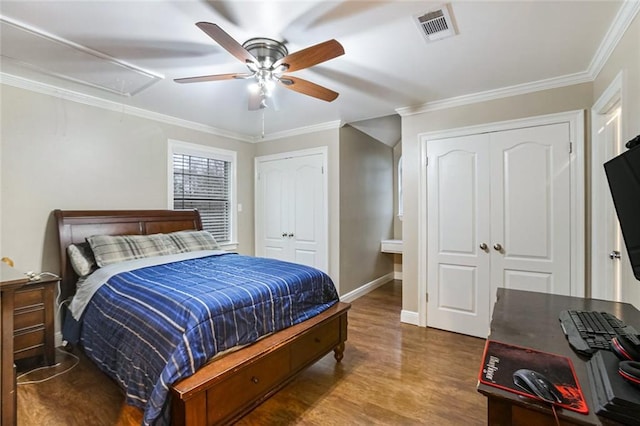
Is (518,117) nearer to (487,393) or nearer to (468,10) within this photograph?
(468,10)

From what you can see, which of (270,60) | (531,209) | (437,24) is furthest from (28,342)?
(531,209)

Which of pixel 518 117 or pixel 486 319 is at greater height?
pixel 518 117

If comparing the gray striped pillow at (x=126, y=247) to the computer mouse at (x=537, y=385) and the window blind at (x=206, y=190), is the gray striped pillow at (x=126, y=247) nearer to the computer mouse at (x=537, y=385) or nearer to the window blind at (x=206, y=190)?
the window blind at (x=206, y=190)

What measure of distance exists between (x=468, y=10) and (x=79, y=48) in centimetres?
258

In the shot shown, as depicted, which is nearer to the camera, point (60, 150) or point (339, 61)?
point (339, 61)

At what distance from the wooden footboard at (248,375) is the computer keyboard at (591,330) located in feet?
4.91

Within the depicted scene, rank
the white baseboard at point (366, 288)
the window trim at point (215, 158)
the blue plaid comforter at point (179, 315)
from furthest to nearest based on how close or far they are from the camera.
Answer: the white baseboard at point (366, 288) < the window trim at point (215, 158) < the blue plaid comforter at point (179, 315)

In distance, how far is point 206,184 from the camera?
4.19 metres

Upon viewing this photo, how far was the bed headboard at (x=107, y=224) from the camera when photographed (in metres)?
2.75

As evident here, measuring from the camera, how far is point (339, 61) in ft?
7.58

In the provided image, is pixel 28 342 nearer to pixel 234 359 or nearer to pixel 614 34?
pixel 234 359

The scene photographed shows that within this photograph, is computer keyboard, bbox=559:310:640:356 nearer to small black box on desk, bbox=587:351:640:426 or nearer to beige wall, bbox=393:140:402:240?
small black box on desk, bbox=587:351:640:426

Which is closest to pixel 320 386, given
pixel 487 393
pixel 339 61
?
pixel 487 393

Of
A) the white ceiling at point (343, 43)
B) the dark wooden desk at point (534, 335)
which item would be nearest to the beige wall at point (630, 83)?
the white ceiling at point (343, 43)
